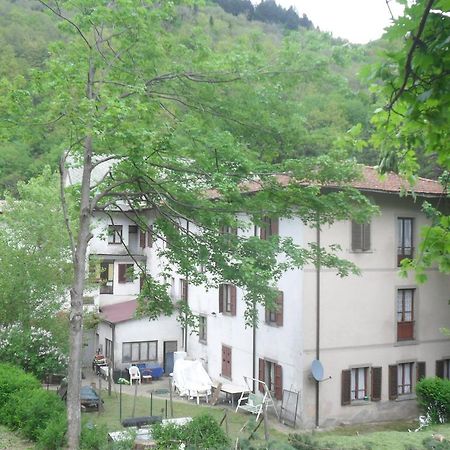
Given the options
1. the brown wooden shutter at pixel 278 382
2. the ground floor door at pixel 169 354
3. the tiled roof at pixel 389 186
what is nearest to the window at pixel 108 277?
the ground floor door at pixel 169 354

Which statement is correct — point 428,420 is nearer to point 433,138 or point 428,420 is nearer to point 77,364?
point 77,364

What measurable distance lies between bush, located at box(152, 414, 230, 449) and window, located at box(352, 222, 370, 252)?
11.3m

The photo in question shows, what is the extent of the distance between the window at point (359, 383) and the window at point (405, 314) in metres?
1.98

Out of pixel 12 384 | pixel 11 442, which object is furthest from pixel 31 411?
pixel 12 384

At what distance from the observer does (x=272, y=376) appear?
24062 millimetres

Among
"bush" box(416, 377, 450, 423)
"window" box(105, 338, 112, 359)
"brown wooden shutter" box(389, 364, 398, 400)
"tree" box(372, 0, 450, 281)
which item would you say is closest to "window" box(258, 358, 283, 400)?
"brown wooden shutter" box(389, 364, 398, 400)

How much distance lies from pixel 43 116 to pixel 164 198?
11.2ft

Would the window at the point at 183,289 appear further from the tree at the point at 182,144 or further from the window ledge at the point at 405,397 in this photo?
the tree at the point at 182,144

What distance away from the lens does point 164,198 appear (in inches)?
592

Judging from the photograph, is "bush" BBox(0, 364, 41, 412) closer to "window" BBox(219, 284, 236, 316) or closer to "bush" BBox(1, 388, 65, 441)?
"bush" BBox(1, 388, 65, 441)

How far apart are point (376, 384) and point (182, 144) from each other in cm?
1387

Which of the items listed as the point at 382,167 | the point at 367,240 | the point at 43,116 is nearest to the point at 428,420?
the point at 367,240

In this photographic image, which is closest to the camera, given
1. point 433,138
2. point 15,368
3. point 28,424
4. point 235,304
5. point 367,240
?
point 433,138

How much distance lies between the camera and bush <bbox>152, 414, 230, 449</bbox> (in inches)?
513
